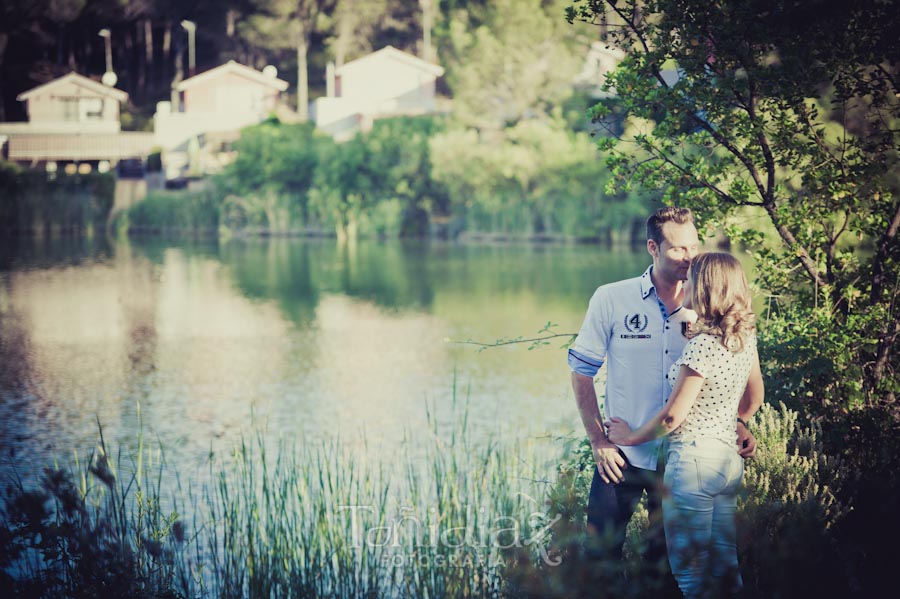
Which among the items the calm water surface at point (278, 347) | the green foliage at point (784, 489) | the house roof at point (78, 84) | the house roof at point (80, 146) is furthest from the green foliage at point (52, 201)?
the green foliage at point (784, 489)

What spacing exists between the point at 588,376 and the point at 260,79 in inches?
2398

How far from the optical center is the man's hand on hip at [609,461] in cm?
482

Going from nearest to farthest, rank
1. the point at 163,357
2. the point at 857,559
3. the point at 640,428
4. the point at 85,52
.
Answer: the point at 857,559 → the point at 640,428 → the point at 163,357 → the point at 85,52

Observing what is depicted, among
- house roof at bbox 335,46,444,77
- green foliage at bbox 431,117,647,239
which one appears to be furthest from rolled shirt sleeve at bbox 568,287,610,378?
house roof at bbox 335,46,444,77

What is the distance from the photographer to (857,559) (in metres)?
3.64

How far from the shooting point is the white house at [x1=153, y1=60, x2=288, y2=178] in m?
60.1

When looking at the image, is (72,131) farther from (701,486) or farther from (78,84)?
(701,486)

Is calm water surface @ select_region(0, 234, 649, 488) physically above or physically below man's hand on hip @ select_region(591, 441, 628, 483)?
below

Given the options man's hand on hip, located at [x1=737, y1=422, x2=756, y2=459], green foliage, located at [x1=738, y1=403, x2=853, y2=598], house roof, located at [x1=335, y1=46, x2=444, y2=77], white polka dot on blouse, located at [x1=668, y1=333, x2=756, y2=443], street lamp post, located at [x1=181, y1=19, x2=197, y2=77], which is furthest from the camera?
street lamp post, located at [x1=181, y1=19, x2=197, y2=77]

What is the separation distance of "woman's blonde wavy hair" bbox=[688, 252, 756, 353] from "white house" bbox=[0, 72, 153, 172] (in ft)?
185

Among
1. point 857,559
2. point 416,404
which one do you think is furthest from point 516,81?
point 857,559

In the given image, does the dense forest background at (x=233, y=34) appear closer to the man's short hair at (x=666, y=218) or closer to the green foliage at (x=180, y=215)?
A: the green foliage at (x=180, y=215)

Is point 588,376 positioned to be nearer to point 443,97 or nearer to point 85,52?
point 443,97

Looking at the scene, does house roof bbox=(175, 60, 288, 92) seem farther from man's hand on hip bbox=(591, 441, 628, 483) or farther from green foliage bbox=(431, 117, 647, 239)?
man's hand on hip bbox=(591, 441, 628, 483)
